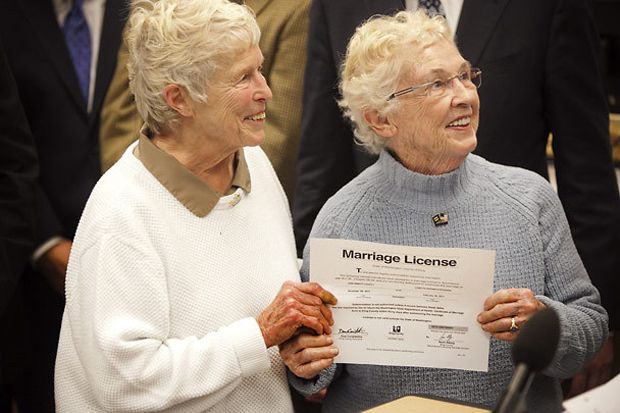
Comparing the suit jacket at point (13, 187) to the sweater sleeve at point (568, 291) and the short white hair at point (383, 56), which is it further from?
the sweater sleeve at point (568, 291)

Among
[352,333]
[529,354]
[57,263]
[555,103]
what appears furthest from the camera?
[57,263]

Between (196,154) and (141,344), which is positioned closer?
(141,344)

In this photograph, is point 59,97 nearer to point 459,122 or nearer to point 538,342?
point 459,122

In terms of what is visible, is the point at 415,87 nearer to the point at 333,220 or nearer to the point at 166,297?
the point at 333,220

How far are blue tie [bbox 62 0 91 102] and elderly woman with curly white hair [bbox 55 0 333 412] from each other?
1.00m

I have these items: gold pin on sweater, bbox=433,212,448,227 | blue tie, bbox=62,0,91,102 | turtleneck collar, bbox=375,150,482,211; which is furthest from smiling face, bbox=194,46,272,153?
blue tie, bbox=62,0,91,102

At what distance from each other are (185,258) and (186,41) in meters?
0.47

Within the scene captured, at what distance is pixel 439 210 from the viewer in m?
2.41

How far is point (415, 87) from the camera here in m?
2.40

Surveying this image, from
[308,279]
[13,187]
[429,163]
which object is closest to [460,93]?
[429,163]

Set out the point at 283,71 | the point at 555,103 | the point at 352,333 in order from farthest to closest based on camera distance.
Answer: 1. the point at 283,71
2. the point at 555,103
3. the point at 352,333

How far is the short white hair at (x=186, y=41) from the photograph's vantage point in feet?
7.59

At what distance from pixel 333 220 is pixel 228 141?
0.30 meters

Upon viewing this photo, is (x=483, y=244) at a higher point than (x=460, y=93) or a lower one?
lower
